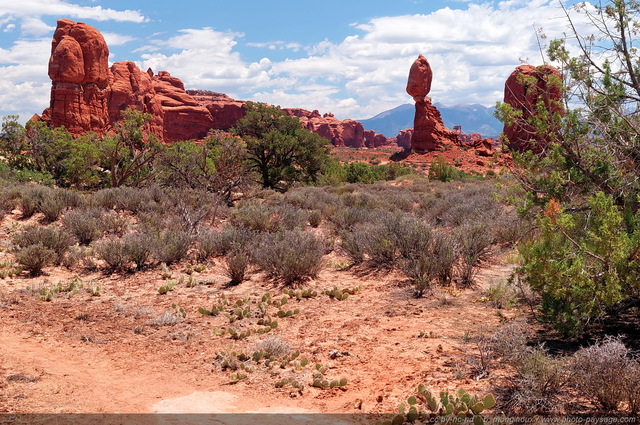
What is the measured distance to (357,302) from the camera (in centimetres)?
667

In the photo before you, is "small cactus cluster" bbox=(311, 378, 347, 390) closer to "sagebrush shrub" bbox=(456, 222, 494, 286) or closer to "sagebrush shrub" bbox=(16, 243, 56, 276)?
"sagebrush shrub" bbox=(456, 222, 494, 286)

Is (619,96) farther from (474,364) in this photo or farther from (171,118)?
(171,118)

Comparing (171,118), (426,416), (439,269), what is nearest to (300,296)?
(439,269)

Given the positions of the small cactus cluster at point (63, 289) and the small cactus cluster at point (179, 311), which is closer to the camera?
the small cactus cluster at point (179, 311)

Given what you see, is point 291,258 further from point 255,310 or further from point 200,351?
point 200,351

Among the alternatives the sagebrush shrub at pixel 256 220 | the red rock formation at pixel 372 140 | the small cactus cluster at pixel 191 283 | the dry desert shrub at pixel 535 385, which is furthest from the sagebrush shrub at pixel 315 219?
the red rock formation at pixel 372 140

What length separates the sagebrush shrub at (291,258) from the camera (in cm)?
748

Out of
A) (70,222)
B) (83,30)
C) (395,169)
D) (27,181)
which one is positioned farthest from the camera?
(83,30)

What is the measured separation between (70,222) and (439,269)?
829cm

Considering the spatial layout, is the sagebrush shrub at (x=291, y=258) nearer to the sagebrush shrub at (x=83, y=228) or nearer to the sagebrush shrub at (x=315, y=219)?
the sagebrush shrub at (x=83, y=228)

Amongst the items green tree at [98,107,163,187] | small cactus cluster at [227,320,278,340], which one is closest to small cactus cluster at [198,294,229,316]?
small cactus cluster at [227,320,278,340]

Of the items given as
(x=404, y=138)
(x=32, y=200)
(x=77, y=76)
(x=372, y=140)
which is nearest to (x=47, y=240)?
(x=32, y=200)

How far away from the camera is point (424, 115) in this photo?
62.8m

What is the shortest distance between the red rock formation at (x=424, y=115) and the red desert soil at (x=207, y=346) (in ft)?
189
